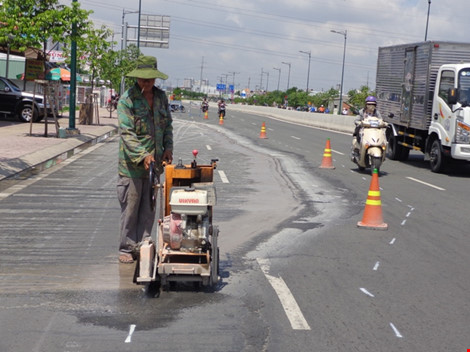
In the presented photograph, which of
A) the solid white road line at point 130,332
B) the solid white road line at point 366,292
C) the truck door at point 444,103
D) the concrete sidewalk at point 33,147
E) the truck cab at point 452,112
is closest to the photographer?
the solid white road line at point 130,332

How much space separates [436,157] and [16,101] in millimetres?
20965

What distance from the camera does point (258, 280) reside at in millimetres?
6957

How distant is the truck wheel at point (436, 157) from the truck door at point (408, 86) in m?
2.22

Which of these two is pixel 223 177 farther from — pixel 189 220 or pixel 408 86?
pixel 189 220

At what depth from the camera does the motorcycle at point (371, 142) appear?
16891 mm

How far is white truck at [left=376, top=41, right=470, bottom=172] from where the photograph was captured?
18234 millimetres

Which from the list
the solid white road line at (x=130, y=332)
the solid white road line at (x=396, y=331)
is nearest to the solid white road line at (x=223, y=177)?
the solid white road line at (x=396, y=331)

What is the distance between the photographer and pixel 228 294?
21.0ft

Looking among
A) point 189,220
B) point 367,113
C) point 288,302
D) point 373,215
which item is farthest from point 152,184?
point 367,113

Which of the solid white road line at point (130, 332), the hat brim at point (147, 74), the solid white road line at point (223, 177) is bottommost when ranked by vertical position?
the solid white road line at point (223, 177)

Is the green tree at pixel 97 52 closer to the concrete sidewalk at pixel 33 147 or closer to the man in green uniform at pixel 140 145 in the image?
the concrete sidewalk at pixel 33 147

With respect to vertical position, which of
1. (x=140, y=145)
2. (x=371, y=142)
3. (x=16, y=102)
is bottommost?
(x=16, y=102)

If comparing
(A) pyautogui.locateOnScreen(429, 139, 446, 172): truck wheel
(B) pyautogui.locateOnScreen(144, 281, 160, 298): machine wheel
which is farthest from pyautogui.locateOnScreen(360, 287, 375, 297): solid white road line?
(A) pyautogui.locateOnScreen(429, 139, 446, 172): truck wheel

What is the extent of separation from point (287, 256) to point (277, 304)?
6.74 feet
